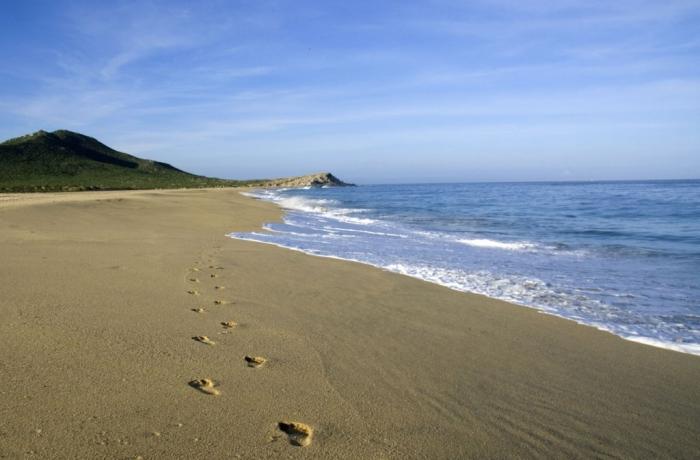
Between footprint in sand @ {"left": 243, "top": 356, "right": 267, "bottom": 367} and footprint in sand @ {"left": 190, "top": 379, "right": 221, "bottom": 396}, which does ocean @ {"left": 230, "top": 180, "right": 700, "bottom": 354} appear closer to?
footprint in sand @ {"left": 243, "top": 356, "right": 267, "bottom": 367}

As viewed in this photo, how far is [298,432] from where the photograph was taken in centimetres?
280

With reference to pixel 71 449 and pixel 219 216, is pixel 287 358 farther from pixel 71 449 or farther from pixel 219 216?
pixel 219 216

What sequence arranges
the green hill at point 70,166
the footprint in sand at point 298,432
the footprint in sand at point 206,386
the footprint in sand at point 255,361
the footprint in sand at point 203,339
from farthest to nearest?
the green hill at point 70,166, the footprint in sand at point 203,339, the footprint in sand at point 255,361, the footprint in sand at point 206,386, the footprint in sand at point 298,432

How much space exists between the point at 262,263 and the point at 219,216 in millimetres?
10956

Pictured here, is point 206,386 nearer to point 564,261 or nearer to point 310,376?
point 310,376

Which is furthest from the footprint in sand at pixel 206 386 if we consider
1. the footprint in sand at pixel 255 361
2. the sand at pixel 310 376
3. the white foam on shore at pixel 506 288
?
the white foam on shore at pixel 506 288

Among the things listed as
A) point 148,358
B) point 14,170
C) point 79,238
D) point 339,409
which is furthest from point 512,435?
point 14,170

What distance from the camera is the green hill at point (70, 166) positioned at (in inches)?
1882

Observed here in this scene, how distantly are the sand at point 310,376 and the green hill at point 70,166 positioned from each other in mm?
39499

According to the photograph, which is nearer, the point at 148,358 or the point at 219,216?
the point at 148,358

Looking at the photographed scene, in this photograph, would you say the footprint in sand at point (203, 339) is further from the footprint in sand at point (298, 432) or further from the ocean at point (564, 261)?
the ocean at point (564, 261)

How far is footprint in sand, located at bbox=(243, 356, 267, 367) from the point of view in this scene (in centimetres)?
375

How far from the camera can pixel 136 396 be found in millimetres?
2996

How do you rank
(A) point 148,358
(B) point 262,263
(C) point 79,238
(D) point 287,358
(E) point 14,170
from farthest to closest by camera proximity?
(E) point 14,170 → (C) point 79,238 → (B) point 262,263 → (D) point 287,358 → (A) point 148,358
